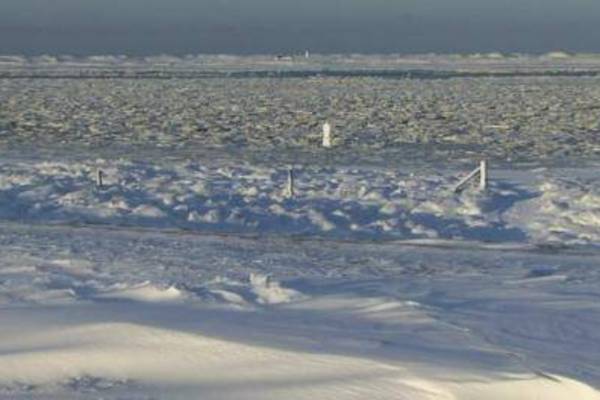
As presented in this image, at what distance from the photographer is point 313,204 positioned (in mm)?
16188

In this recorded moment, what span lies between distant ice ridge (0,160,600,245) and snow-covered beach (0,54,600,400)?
0.17 feet

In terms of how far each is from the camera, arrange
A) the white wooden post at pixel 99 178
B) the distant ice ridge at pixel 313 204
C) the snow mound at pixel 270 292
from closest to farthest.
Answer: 1. the snow mound at pixel 270 292
2. the distant ice ridge at pixel 313 204
3. the white wooden post at pixel 99 178

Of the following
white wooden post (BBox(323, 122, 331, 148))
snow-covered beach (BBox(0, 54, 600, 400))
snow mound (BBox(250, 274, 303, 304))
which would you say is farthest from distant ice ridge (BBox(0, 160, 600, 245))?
white wooden post (BBox(323, 122, 331, 148))

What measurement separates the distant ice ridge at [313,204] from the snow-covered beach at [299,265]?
51mm

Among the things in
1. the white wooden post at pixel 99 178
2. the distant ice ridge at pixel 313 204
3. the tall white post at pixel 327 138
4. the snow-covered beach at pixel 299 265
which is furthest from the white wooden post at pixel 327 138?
the white wooden post at pixel 99 178

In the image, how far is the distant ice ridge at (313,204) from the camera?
14.8 metres

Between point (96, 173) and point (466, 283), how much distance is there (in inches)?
359

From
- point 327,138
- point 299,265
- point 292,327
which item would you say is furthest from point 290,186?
point 327,138

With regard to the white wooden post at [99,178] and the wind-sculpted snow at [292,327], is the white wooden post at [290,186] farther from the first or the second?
the wind-sculpted snow at [292,327]

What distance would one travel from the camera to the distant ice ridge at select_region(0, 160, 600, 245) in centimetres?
1476

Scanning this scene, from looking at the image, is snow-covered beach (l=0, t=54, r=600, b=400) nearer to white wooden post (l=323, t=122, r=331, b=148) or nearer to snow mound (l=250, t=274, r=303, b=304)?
snow mound (l=250, t=274, r=303, b=304)

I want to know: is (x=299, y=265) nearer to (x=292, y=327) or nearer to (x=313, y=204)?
(x=292, y=327)

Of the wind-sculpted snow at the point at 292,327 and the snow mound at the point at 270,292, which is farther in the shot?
the snow mound at the point at 270,292

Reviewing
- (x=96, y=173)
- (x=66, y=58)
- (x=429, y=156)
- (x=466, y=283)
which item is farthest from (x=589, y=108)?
(x=66, y=58)
